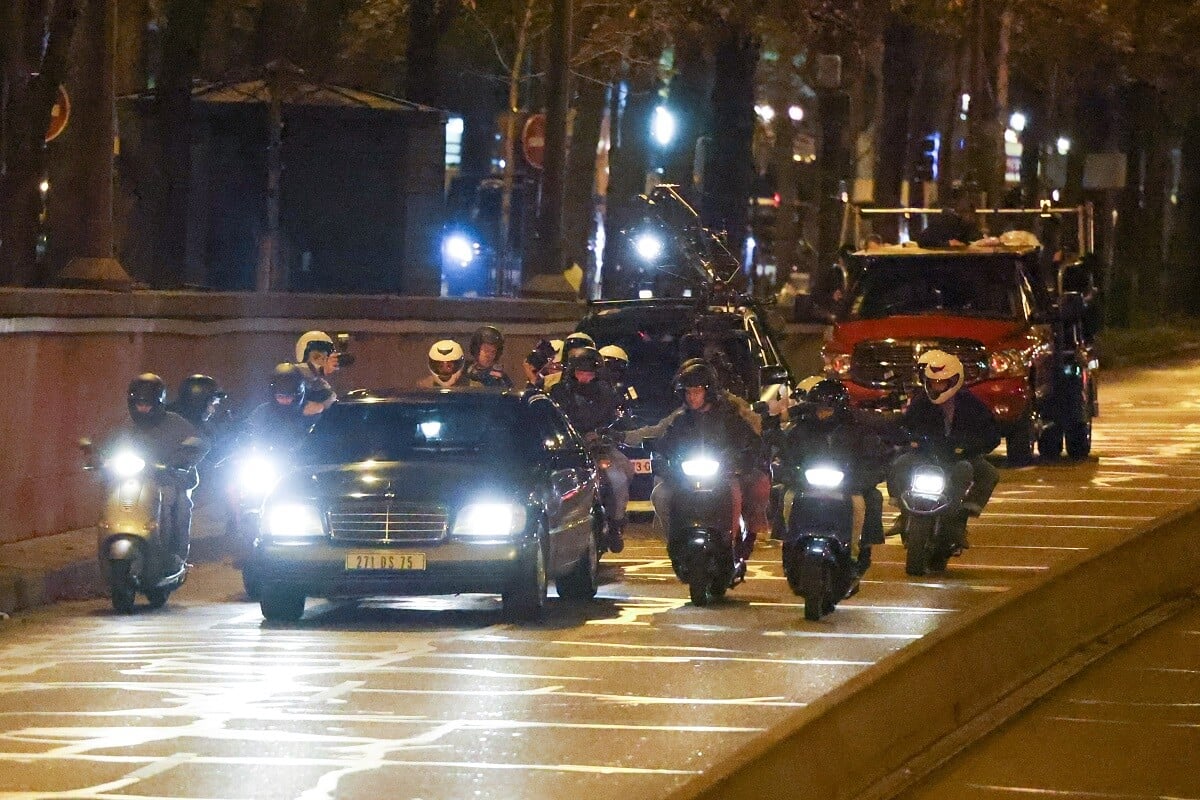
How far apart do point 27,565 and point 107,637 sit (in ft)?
7.61

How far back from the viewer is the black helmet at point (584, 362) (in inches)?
714

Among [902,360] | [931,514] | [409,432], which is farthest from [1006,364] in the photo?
[409,432]

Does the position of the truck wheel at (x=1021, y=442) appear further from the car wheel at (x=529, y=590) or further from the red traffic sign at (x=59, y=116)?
the car wheel at (x=529, y=590)

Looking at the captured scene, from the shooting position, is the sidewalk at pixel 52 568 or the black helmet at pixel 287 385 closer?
the sidewalk at pixel 52 568

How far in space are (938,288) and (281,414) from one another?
10066mm

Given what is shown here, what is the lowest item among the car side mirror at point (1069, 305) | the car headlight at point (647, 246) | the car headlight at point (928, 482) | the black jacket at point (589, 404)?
the car headlight at point (928, 482)

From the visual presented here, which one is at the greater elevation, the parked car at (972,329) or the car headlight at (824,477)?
the parked car at (972,329)

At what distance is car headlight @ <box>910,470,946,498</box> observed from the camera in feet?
53.4

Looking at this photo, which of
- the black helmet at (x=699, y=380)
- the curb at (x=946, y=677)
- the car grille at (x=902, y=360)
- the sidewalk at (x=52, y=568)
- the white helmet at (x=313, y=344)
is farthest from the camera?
the car grille at (x=902, y=360)

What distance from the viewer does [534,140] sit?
31.2m

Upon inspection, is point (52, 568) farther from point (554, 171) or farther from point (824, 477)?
point (554, 171)

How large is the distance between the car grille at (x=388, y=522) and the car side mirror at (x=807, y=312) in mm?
16170

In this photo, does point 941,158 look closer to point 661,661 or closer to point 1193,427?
point 1193,427

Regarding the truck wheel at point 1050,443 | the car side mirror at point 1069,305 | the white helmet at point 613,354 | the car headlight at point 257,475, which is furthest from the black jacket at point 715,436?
the truck wheel at point 1050,443
